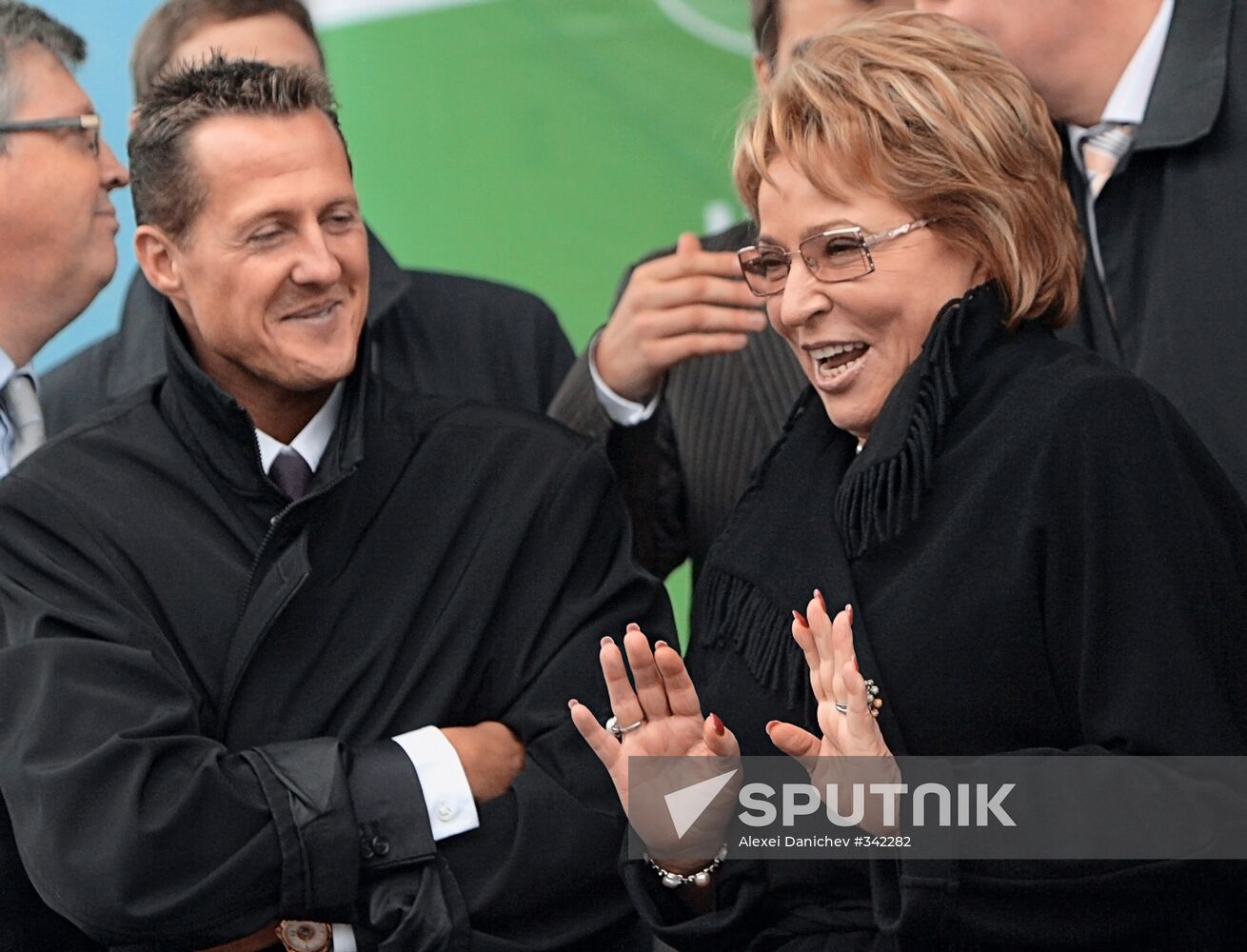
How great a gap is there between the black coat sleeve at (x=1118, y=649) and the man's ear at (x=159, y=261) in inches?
50.1

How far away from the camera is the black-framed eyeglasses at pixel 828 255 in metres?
2.16

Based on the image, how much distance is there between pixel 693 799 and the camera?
2113 millimetres

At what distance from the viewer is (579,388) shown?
9.67 feet

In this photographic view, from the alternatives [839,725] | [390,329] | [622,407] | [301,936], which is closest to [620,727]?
[839,725]

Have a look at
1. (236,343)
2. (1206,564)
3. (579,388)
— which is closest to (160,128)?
(236,343)

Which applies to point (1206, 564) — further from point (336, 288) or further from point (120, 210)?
point (120, 210)

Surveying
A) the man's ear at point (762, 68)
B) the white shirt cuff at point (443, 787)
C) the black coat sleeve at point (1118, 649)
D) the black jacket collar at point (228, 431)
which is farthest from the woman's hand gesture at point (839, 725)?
the man's ear at point (762, 68)

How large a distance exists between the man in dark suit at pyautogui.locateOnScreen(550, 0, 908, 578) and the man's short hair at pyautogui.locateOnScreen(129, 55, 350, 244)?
53 cm

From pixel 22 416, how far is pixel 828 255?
154cm

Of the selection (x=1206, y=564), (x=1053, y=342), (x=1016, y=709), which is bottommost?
(x=1016, y=709)

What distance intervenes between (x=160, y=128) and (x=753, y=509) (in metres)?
1.01

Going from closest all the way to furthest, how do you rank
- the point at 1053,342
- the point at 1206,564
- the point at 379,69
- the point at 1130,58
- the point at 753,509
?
the point at 1206,564
the point at 1053,342
the point at 753,509
the point at 1130,58
the point at 379,69

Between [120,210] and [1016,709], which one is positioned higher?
[1016,709]

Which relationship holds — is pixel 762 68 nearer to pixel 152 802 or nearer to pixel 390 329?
pixel 390 329
